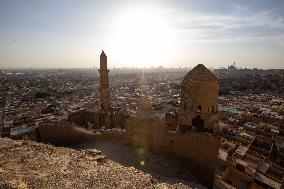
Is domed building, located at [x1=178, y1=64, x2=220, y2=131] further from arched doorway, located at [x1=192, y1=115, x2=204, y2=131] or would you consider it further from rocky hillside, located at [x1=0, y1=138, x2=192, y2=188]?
rocky hillside, located at [x1=0, y1=138, x2=192, y2=188]

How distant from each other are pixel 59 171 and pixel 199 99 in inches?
430

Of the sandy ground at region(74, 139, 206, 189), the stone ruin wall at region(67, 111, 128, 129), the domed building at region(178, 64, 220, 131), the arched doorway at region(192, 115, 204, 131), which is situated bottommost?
the sandy ground at region(74, 139, 206, 189)

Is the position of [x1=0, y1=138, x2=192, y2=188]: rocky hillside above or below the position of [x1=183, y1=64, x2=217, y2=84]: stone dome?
below

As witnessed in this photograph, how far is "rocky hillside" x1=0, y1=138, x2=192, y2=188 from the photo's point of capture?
7.09 meters

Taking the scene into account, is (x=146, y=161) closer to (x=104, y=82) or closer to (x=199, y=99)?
(x=199, y=99)

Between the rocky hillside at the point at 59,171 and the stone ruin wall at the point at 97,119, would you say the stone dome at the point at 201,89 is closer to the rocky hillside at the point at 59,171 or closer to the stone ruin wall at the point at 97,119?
the stone ruin wall at the point at 97,119

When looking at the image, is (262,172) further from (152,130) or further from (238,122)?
(238,122)

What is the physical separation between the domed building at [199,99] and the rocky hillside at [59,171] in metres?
8.31

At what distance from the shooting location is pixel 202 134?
13.4m

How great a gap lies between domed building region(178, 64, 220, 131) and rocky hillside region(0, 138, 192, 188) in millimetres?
8313

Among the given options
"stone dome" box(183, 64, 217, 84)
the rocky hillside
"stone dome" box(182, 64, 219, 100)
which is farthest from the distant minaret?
the rocky hillside

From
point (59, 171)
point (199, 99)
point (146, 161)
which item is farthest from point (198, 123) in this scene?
point (59, 171)

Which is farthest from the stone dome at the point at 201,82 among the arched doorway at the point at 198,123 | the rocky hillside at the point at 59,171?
the rocky hillside at the point at 59,171

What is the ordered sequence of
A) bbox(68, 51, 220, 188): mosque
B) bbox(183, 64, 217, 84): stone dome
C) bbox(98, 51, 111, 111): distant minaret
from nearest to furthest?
1. bbox(68, 51, 220, 188): mosque
2. bbox(183, 64, 217, 84): stone dome
3. bbox(98, 51, 111, 111): distant minaret
